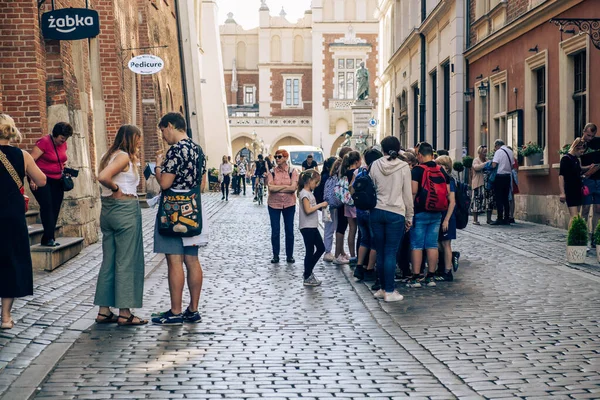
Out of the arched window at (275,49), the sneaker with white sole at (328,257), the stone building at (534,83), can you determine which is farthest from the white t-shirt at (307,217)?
the arched window at (275,49)

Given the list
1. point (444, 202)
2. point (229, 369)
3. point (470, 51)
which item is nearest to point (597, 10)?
point (444, 202)

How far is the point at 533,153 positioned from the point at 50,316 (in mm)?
12712

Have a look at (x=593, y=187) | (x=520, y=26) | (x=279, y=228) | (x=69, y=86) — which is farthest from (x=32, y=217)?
(x=520, y=26)

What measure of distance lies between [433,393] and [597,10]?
11100 mm

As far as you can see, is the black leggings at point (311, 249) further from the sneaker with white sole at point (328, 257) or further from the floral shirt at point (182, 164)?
the floral shirt at point (182, 164)

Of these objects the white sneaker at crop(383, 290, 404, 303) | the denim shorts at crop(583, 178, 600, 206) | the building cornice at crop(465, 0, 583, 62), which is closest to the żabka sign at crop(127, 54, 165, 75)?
the building cornice at crop(465, 0, 583, 62)

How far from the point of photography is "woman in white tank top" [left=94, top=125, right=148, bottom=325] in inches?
304

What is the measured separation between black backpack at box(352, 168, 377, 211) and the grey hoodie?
94 millimetres

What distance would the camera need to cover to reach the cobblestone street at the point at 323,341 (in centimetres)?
555

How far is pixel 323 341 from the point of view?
274 inches

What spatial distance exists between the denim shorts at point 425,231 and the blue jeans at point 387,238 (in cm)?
77

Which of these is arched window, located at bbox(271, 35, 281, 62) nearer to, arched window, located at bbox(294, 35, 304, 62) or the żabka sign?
arched window, located at bbox(294, 35, 304, 62)

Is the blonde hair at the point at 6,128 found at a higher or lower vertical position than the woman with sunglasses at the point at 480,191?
higher

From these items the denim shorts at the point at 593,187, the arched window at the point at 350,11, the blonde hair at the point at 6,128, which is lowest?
the denim shorts at the point at 593,187
